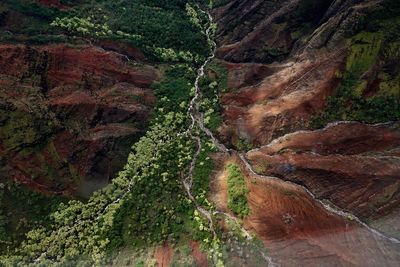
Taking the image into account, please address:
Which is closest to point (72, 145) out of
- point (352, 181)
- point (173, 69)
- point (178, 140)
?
point (178, 140)

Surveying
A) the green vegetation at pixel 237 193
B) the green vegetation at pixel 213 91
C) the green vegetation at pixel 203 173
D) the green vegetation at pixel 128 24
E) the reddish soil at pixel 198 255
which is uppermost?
the green vegetation at pixel 128 24

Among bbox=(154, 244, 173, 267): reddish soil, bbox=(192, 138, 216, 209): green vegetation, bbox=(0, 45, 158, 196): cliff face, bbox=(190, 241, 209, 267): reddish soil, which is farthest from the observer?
bbox=(192, 138, 216, 209): green vegetation

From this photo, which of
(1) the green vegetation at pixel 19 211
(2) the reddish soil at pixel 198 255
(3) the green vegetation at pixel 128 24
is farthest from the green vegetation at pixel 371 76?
(1) the green vegetation at pixel 19 211

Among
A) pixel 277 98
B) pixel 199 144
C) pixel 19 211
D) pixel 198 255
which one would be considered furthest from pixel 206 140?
pixel 19 211

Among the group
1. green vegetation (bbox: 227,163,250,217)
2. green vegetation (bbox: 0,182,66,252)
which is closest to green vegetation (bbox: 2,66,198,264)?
green vegetation (bbox: 0,182,66,252)

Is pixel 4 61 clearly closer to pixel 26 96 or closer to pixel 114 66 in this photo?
pixel 26 96

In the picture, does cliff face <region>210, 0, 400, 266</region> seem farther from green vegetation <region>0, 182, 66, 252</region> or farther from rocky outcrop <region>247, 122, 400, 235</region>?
green vegetation <region>0, 182, 66, 252</region>

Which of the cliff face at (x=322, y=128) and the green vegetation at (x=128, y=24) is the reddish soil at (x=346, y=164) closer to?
the cliff face at (x=322, y=128)
